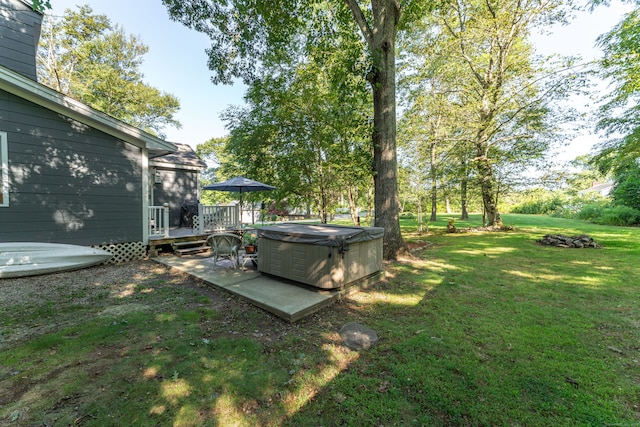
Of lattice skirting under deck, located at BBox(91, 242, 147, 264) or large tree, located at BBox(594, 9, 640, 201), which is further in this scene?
large tree, located at BBox(594, 9, 640, 201)

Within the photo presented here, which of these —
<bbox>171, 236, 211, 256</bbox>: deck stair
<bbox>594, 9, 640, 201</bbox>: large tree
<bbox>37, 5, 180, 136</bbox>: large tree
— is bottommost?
<bbox>171, 236, 211, 256</bbox>: deck stair

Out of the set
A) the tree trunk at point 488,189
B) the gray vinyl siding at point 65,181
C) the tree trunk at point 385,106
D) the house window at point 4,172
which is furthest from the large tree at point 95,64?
the tree trunk at point 488,189

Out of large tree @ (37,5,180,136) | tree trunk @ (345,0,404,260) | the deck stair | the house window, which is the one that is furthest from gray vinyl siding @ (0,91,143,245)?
large tree @ (37,5,180,136)

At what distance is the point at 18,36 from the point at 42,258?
6932mm

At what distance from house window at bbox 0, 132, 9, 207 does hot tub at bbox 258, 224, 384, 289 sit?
18.0 feet

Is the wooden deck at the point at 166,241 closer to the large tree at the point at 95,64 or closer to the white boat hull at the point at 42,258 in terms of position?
the white boat hull at the point at 42,258

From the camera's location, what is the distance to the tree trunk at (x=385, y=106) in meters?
6.50

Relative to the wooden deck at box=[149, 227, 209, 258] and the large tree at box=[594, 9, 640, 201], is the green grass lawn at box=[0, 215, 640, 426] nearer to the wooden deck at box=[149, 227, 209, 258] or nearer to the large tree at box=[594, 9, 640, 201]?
the wooden deck at box=[149, 227, 209, 258]

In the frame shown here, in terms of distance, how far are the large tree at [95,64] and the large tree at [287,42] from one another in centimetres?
1303

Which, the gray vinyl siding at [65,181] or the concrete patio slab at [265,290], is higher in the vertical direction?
the gray vinyl siding at [65,181]

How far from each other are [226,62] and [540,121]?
13765 millimetres

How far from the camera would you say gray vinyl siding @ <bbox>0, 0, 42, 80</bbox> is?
687cm

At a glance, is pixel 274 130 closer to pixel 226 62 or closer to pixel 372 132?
pixel 226 62

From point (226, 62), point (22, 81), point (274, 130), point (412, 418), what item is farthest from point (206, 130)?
point (412, 418)
